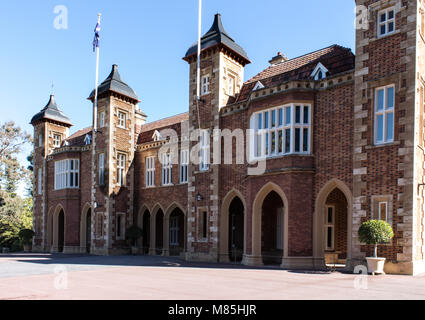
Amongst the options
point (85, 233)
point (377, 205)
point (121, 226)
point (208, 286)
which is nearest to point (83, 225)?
point (85, 233)

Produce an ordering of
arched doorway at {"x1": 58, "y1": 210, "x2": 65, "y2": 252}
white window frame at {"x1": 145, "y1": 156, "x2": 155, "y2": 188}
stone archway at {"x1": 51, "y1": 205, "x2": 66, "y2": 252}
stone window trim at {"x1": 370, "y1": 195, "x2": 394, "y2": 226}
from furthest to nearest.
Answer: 1. arched doorway at {"x1": 58, "y1": 210, "x2": 65, "y2": 252}
2. stone archway at {"x1": 51, "y1": 205, "x2": 66, "y2": 252}
3. white window frame at {"x1": 145, "y1": 156, "x2": 155, "y2": 188}
4. stone window trim at {"x1": 370, "y1": 195, "x2": 394, "y2": 226}

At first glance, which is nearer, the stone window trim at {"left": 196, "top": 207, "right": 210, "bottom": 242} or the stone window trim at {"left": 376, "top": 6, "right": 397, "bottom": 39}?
the stone window trim at {"left": 376, "top": 6, "right": 397, "bottom": 39}

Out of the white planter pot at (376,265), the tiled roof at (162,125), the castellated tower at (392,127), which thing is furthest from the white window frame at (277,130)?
the tiled roof at (162,125)

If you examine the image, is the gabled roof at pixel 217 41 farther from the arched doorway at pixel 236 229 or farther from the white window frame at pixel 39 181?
the white window frame at pixel 39 181

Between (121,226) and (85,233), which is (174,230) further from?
(85,233)

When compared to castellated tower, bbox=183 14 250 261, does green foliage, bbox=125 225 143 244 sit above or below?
below

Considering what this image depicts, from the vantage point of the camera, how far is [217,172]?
21.3 m

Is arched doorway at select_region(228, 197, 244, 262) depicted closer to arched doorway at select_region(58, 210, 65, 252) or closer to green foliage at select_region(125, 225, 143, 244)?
green foliage at select_region(125, 225, 143, 244)

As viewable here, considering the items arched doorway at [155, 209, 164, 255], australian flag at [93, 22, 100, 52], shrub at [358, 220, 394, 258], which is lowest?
arched doorway at [155, 209, 164, 255]

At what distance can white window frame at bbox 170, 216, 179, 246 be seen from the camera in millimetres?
28250

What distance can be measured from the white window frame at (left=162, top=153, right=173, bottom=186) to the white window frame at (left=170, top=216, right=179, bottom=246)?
2.90 metres

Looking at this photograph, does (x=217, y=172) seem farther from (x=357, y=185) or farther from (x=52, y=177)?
(x=52, y=177)

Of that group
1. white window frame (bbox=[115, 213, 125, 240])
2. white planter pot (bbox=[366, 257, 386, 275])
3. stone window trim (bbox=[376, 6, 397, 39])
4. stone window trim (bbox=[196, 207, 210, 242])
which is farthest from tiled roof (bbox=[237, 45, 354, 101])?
white window frame (bbox=[115, 213, 125, 240])

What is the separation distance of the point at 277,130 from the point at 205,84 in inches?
262
